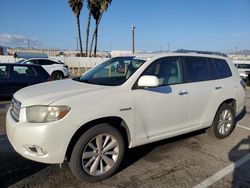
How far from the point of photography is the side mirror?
3.60 metres

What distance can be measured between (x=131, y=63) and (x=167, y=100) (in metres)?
0.84

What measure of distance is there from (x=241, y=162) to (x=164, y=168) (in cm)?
130

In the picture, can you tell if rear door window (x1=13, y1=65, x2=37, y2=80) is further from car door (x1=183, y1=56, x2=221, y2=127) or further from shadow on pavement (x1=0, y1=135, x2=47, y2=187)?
car door (x1=183, y1=56, x2=221, y2=127)

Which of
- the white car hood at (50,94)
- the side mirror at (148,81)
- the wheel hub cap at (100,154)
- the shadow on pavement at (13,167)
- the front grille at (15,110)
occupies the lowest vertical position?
the shadow on pavement at (13,167)

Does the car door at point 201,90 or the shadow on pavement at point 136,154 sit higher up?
the car door at point 201,90

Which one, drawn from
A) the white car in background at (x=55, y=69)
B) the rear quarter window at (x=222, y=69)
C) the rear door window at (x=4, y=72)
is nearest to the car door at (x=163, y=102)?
the rear quarter window at (x=222, y=69)

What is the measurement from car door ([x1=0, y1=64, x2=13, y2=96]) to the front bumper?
6.14 m

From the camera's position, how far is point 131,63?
4.27m

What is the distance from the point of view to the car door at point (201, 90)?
4.49 m

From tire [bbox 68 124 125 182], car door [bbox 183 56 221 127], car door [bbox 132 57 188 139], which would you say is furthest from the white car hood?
car door [bbox 183 56 221 127]

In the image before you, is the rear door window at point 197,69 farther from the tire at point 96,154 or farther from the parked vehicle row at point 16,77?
the parked vehicle row at point 16,77

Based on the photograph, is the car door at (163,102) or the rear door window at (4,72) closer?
the car door at (163,102)

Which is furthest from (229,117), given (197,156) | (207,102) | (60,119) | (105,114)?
(60,119)

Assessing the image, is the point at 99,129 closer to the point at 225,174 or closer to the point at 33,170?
the point at 33,170
